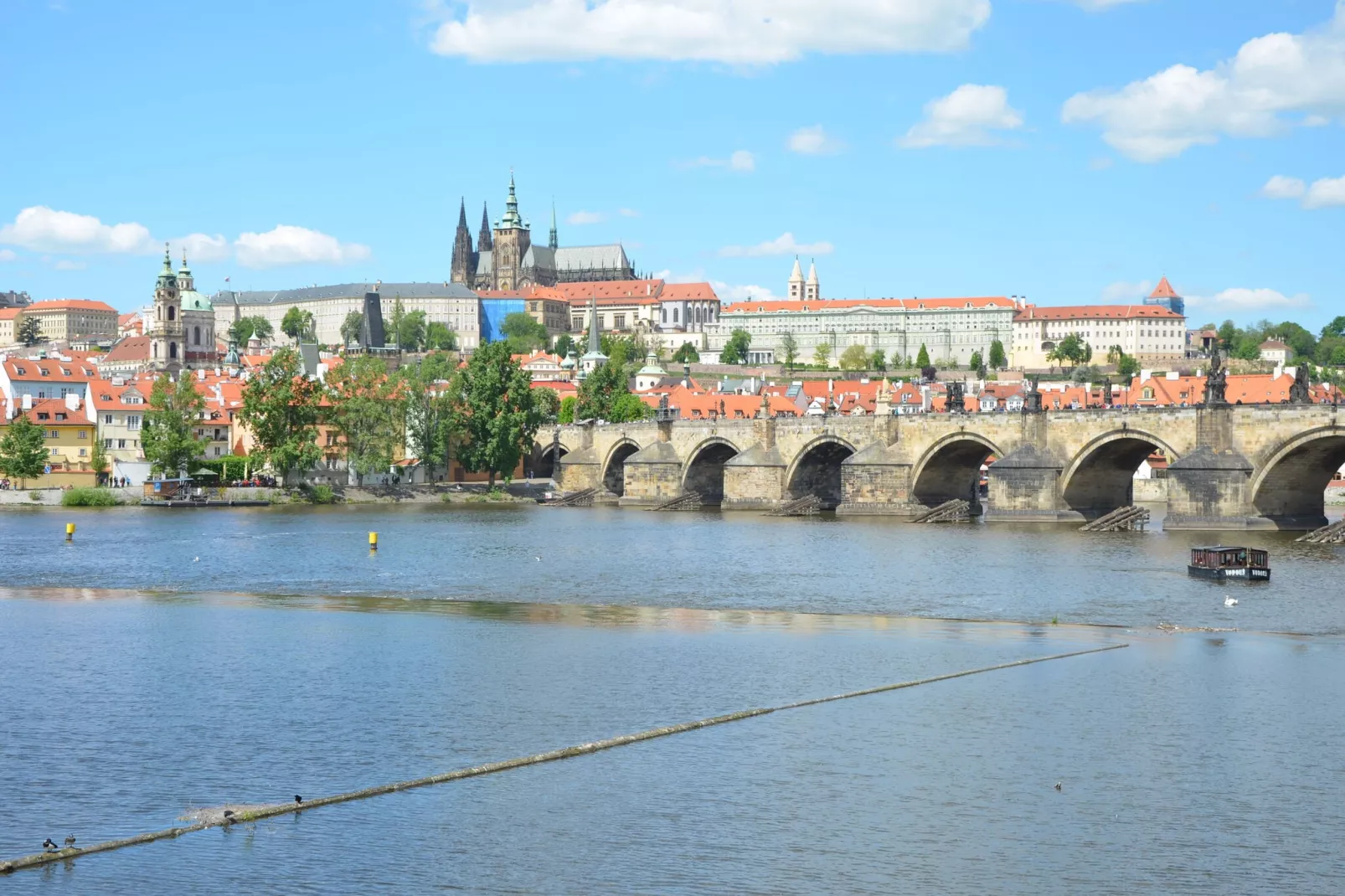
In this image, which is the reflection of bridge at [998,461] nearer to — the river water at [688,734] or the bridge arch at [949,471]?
the bridge arch at [949,471]

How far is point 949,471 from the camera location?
65562mm

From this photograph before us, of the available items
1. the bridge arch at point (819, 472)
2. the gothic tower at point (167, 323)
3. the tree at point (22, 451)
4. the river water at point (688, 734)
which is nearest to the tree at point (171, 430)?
the tree at point (22, 451)

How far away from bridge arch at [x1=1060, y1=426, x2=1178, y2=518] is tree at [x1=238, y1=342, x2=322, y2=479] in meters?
34.5

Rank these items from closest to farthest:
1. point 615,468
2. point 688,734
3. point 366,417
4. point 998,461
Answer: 1. point 688,734
2. point 998,461
3. point 366,417
4. point 615,468

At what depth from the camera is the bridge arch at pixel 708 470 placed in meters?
77.0

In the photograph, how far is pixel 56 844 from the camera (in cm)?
1497

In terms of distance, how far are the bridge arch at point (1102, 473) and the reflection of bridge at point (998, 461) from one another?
0.05 meters

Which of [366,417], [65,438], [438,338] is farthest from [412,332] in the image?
[366,417]

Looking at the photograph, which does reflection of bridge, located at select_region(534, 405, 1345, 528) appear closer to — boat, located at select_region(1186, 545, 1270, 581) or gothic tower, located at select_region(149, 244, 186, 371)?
boat, located at select_region(1186, 545, 1270, 581)

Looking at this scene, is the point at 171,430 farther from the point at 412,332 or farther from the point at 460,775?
the point at 412,332

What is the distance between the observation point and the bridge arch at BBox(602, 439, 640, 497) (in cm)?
8306

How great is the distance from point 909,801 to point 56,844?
27.9 ft

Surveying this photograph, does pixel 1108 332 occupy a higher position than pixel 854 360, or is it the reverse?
pixel 1108 332

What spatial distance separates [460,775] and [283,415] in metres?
58.8
